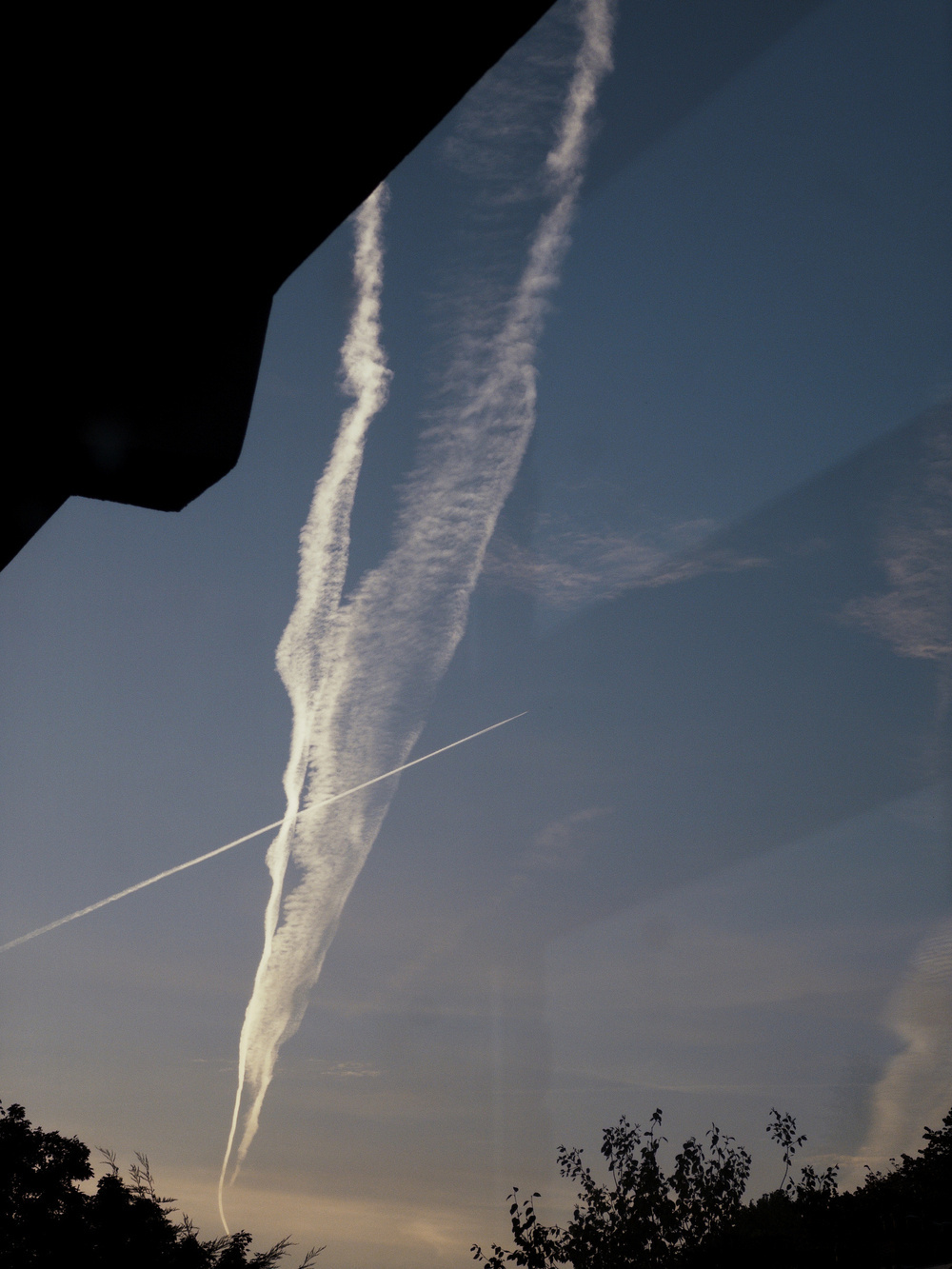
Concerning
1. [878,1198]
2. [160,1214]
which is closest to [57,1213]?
[160,1214]

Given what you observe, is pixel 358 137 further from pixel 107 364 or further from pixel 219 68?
pixel 107 364

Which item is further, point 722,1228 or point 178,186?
point 722,1228

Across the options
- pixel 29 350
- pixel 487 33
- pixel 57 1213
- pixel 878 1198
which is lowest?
pixel 57 1213

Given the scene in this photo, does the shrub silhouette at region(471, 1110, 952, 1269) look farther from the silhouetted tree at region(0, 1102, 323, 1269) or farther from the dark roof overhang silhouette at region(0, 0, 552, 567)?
the dark roof overhang silhouette at region(0, 0, 552, 567)

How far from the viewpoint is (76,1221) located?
29500 millimetres

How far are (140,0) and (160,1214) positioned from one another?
36.1m

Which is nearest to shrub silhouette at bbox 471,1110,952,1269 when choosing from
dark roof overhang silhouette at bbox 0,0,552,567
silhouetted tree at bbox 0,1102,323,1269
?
silhouetted tree at bbox 0,1102,323,1269

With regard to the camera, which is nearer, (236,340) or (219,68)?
(219,68)

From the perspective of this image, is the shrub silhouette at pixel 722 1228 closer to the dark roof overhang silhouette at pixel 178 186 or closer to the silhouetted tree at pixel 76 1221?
the silhouetted tree at pixel 76 1221

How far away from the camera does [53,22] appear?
107 centimetres

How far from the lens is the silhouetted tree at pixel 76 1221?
2847 cm

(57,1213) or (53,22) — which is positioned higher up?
(53,22)

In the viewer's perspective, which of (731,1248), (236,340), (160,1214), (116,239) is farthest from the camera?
(160,1214)

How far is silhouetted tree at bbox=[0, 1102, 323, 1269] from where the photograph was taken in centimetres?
2847
